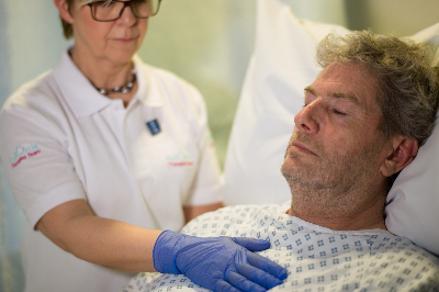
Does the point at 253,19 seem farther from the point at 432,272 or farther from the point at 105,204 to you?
the point at 432,272

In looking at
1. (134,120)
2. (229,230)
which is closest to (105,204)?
(134,120)

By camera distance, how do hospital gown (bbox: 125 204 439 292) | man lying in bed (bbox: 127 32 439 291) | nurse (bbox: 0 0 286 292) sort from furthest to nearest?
nurse (bbox: 0 0 286 292) → man lying in bed (bbox: 127 32 439 291) → hospital gown (bbox: 125 204 439 292)

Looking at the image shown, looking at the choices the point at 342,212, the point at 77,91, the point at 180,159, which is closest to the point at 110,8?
the point at 77,91

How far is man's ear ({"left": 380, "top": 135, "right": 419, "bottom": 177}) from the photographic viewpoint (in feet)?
4.61

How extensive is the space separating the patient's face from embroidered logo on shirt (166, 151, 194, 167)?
0.45m

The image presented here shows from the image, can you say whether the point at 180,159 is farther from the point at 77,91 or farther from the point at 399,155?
the point at 399,155

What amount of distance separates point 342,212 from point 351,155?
0.46ft

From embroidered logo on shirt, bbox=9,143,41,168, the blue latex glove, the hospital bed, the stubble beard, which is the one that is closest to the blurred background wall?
the hospital bed

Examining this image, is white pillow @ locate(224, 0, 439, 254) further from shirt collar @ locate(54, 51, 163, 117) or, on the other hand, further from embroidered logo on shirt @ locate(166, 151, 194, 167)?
shirt collar @ locate(54, 51, 163, 117)

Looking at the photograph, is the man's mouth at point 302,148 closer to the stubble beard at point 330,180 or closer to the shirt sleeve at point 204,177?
the stubble beard at point 330,180

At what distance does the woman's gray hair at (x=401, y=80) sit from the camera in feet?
4.54

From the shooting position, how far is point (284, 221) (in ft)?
4.63

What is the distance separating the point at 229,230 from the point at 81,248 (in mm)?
378

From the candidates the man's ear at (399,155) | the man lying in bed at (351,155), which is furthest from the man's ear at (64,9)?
the man's ear at (399,155)
